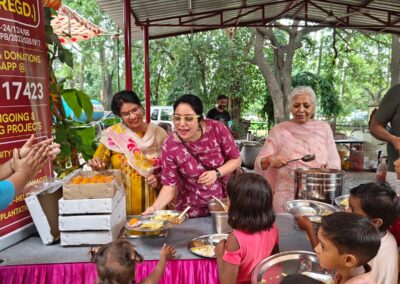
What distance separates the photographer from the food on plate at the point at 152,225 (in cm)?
180

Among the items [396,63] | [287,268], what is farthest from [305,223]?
[396,63]

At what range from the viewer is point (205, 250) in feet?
5.72

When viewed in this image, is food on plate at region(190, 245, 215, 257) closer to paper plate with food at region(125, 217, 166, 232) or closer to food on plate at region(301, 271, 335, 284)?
paper plate with food at region(125, 217, 166, 232)

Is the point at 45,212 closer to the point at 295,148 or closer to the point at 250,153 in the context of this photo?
the point at 295,148

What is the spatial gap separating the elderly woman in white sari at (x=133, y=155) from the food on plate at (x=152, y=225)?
0.59m

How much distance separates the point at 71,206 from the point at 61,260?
25 cm

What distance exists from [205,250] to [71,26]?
15.0ft

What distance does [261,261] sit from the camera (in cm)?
146

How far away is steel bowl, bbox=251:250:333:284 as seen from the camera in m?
1.39

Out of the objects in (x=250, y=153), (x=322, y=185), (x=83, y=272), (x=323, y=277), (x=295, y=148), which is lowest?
A: (x=250, y=153)

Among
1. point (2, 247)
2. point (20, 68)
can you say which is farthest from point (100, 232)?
point (20, 68)

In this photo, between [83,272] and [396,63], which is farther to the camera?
[396,63]

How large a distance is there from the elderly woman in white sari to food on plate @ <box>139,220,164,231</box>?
0.59m

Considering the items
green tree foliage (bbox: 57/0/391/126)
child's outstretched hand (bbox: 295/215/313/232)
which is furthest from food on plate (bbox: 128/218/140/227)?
green tree foliage (bbox: 57/0/391/126)
